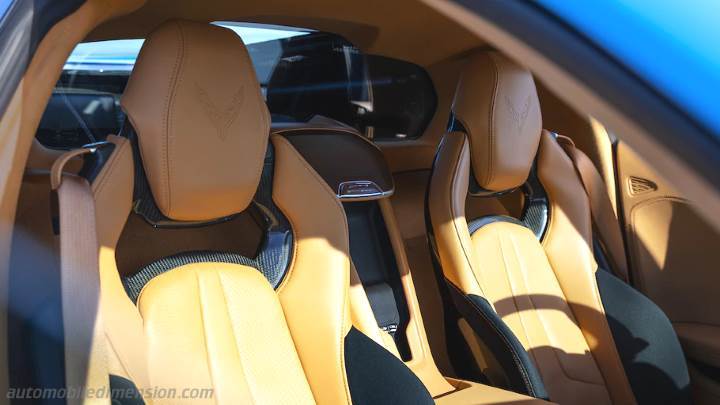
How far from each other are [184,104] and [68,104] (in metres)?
0.63

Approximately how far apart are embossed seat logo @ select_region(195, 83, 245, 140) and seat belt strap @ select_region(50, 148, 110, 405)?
363 millimetres

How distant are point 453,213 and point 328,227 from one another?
531 millimetres

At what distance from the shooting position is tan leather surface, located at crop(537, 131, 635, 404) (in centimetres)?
211

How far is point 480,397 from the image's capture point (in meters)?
1.83

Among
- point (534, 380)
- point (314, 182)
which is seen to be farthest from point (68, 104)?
point (534, 380)

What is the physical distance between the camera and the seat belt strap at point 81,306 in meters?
1.08

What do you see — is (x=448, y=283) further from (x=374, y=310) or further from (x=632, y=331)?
(x=632, y=331)

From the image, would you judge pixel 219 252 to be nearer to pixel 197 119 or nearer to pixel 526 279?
pixel 197 119

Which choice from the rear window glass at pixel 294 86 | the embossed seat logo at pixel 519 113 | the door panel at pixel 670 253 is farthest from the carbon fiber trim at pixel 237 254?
the door panel at pixel 670 253

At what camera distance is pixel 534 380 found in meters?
1.84

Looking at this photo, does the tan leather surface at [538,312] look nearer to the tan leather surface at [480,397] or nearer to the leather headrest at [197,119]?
the tan leather surface at [480,397]

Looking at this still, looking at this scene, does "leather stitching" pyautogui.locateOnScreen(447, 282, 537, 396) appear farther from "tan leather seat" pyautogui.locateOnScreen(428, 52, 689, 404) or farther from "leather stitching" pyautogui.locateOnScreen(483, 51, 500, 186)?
"leather stitching" pyautogui.locateOnScreen(483, 51, 500, 186)

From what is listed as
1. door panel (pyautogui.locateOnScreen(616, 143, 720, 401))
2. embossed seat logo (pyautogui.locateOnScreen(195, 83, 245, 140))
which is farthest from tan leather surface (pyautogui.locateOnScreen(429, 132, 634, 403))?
embossed seat logo (pyautogui.locateOnScreen(195, 83, 245, 140))

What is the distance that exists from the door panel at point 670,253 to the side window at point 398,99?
0.74 metres
